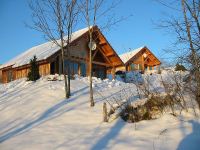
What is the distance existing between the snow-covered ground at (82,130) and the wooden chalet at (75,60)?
34.5 ft

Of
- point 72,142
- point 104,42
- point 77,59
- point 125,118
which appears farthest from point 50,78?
point 72,142

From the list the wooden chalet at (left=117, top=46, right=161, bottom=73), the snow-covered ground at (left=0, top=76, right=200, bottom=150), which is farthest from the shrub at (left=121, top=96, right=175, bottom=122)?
the wooden chalet at (left=117, top=46, right=161, bottom=73)

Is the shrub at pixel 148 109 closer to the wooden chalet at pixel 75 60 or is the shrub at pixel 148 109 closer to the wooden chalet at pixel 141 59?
the wooden chalet at pixel 75 60

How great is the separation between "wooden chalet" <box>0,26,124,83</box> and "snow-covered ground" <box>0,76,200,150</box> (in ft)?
34.5

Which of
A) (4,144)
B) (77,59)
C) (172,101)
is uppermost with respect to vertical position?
(77,59)

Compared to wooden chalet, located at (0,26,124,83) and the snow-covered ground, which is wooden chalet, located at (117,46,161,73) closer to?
wooden chalet, located at (0,26,124,83)

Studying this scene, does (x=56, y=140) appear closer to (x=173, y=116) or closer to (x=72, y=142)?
(x=72, y=142)

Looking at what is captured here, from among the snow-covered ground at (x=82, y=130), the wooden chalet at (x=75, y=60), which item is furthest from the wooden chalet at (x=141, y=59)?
the snow-covered ground at (x=82, y=130)

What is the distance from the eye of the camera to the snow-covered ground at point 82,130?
8078 millimetres

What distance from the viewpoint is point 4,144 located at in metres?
8.76

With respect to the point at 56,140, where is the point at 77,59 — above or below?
above

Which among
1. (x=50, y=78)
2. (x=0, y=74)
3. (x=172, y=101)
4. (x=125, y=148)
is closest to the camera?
(x=125, y=148)

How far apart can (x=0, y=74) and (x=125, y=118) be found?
2603 cm

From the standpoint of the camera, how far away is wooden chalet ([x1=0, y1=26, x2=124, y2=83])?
25.1 meters
